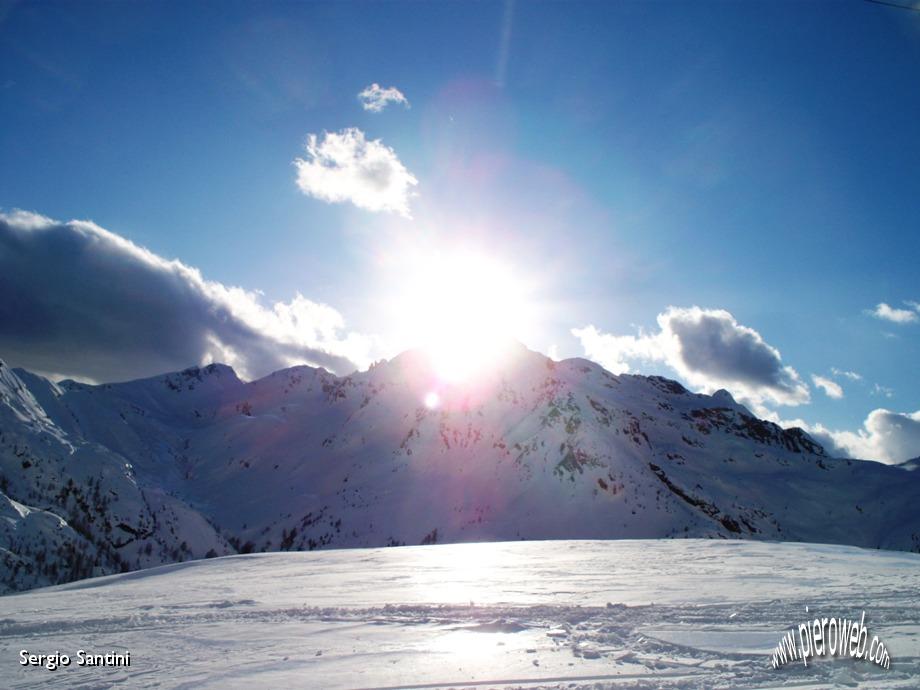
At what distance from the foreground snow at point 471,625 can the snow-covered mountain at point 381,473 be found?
13.8 m

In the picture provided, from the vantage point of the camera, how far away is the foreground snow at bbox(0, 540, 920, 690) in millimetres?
5414

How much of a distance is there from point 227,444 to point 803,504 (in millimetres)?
69065

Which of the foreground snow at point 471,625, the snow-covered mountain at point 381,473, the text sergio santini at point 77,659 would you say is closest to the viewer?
the foreground snow at point 471,625

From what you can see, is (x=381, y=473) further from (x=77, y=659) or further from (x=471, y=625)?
(x=77, y=659)

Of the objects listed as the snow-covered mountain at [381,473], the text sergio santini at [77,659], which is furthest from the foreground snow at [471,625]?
the snow-covered mountain at [381,473]

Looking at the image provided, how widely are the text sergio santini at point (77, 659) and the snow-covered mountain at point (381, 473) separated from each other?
15497 millimetres

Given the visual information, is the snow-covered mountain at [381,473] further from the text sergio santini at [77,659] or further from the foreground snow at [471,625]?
the text sergio santini at [77,659]

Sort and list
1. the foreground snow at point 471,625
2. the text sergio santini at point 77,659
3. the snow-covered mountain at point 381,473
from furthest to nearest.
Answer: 1. the snow-covered mountain at point 381,473
2. the text sergio santini at point 77,659
3. the foreground snow at point 471,625

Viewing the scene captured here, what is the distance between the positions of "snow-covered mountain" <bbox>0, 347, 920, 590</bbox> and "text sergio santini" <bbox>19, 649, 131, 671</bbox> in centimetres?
1550

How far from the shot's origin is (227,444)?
63.8 m

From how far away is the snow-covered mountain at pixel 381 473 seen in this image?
29.8 meters

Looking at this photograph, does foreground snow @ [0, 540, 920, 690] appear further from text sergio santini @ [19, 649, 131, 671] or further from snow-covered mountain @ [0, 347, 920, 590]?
snow-covered mountain @ [0, 347, 920, 590]

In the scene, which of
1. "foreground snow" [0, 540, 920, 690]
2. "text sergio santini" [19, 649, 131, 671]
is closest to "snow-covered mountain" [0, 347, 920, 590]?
"foreground snow" [0, 540, 920, 690]

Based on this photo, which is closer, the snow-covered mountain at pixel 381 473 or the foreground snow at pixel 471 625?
the foreground snow at pixel 471 625
